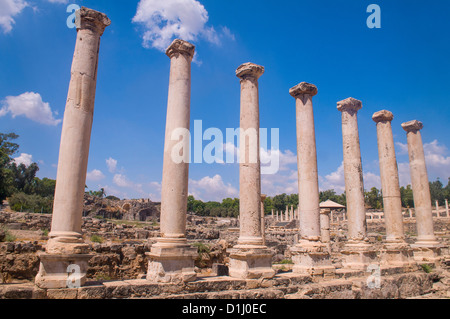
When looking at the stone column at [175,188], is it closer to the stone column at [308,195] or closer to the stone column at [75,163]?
the stone column at [75,163]

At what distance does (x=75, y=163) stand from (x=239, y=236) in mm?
6070

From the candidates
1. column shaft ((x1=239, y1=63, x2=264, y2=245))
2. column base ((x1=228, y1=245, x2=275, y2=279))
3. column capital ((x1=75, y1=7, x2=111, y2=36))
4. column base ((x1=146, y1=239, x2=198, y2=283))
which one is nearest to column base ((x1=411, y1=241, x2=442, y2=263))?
column base ((x1=228, y1=245, x2=275, y2=279))

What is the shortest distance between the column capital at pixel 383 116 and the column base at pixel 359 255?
6960 mm

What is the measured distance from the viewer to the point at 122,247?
1616cm

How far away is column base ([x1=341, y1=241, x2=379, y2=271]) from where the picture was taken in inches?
514

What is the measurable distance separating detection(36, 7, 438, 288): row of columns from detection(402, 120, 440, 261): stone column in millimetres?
3234

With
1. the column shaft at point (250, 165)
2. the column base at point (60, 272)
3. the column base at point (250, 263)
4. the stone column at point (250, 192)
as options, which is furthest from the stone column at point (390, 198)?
the column base at point (60, 272)

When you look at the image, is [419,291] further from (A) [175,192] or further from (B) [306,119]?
(A) [175,192]

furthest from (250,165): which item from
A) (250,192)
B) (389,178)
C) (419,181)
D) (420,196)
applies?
(419,181)

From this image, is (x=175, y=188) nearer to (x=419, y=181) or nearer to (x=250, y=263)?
(x=250, y=263)

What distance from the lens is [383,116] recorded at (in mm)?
16875

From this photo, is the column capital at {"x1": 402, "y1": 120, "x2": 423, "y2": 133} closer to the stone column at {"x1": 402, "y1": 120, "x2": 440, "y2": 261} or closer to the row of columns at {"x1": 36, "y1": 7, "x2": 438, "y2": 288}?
the stone column at {"x1": 402, "y1": 120, "x2": 440, "y2": 261}
